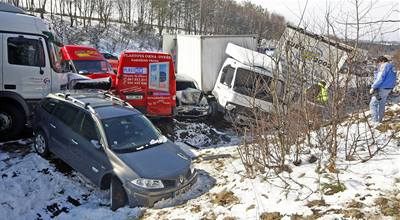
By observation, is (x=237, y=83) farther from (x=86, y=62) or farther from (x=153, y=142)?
(x=86, y=62)

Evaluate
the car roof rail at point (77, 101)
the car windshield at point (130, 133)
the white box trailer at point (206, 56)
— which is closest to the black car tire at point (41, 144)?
the car roof rail at point (77, 101)

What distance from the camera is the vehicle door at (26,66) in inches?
319

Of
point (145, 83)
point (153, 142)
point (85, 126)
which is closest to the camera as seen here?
point (85, 126)

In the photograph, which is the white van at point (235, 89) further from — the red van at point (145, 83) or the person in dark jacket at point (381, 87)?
the person in dark jacket at point (381, 87)

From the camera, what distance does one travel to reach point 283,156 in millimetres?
5969

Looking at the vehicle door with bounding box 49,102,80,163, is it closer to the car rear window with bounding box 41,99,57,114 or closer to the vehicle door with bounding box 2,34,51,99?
the car rear window with bounding box 41,99,57,114

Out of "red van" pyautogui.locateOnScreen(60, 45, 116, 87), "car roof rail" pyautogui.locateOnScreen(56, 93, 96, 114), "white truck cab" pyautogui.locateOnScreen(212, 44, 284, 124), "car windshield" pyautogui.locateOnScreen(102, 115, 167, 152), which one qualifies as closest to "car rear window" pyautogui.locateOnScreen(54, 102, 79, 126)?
"car roof rail" pyautogui.locateOnScreen(56, 93, 96, 114)

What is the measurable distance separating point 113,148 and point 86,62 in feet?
31.0

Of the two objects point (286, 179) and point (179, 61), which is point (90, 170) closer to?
point (286, 179)

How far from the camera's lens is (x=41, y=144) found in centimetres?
768

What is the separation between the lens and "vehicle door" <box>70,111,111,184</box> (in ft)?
20.3

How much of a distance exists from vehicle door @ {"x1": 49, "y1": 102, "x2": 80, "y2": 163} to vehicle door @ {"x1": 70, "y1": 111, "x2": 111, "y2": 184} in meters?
0.14

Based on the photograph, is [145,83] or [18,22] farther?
[145,83]

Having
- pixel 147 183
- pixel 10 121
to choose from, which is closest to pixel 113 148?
pixel 147 183
